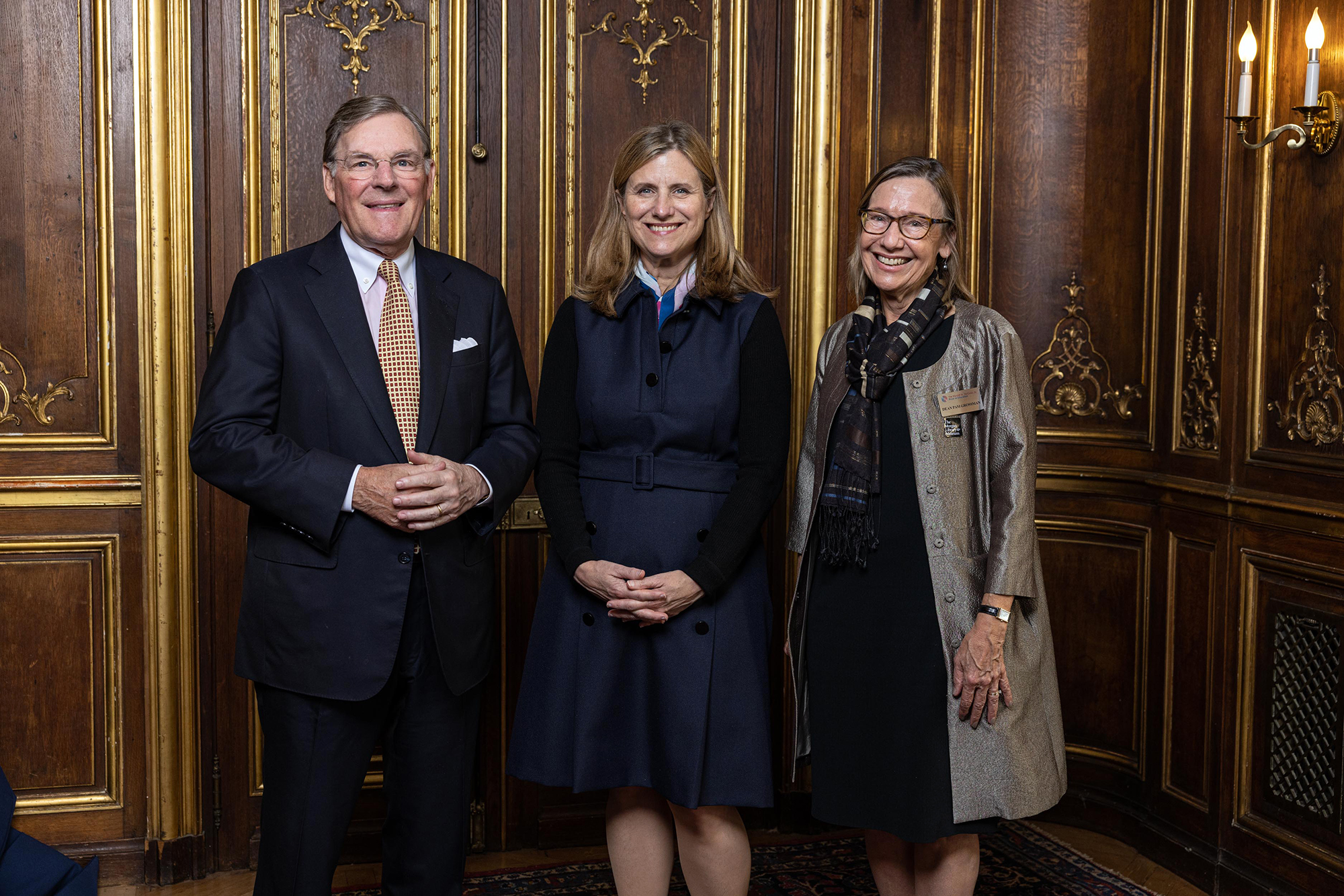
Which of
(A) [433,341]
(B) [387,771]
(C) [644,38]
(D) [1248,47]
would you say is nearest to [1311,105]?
(D) [1248,47]

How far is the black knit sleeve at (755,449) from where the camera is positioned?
2197 millimetres

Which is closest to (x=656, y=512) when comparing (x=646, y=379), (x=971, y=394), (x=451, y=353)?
(x=646, y=379)

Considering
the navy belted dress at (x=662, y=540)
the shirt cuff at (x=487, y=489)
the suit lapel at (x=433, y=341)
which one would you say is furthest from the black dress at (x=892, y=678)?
the suit lapel at (x=433, y=341)

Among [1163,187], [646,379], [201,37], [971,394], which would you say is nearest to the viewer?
[971,394]

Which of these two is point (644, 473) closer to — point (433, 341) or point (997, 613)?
point (433, 341)

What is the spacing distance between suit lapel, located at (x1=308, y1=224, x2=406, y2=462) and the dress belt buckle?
0.46 metres

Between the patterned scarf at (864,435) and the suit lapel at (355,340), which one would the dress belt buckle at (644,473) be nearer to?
the patterned scarf at (864,435)

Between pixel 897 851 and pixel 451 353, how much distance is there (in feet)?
4.44

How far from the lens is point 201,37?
295 cm

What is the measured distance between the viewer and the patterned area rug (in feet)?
9.69

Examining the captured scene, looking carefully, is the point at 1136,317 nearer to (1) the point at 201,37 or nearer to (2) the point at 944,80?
(2) the point at 944,80

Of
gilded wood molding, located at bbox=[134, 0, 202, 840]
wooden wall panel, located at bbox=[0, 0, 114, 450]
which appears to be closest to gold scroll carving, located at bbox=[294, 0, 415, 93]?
gilded wood molding, located at bbox=[134, 0, 202, 840]

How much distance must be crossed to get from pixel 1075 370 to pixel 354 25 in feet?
7.62

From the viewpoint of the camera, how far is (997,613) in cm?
209
